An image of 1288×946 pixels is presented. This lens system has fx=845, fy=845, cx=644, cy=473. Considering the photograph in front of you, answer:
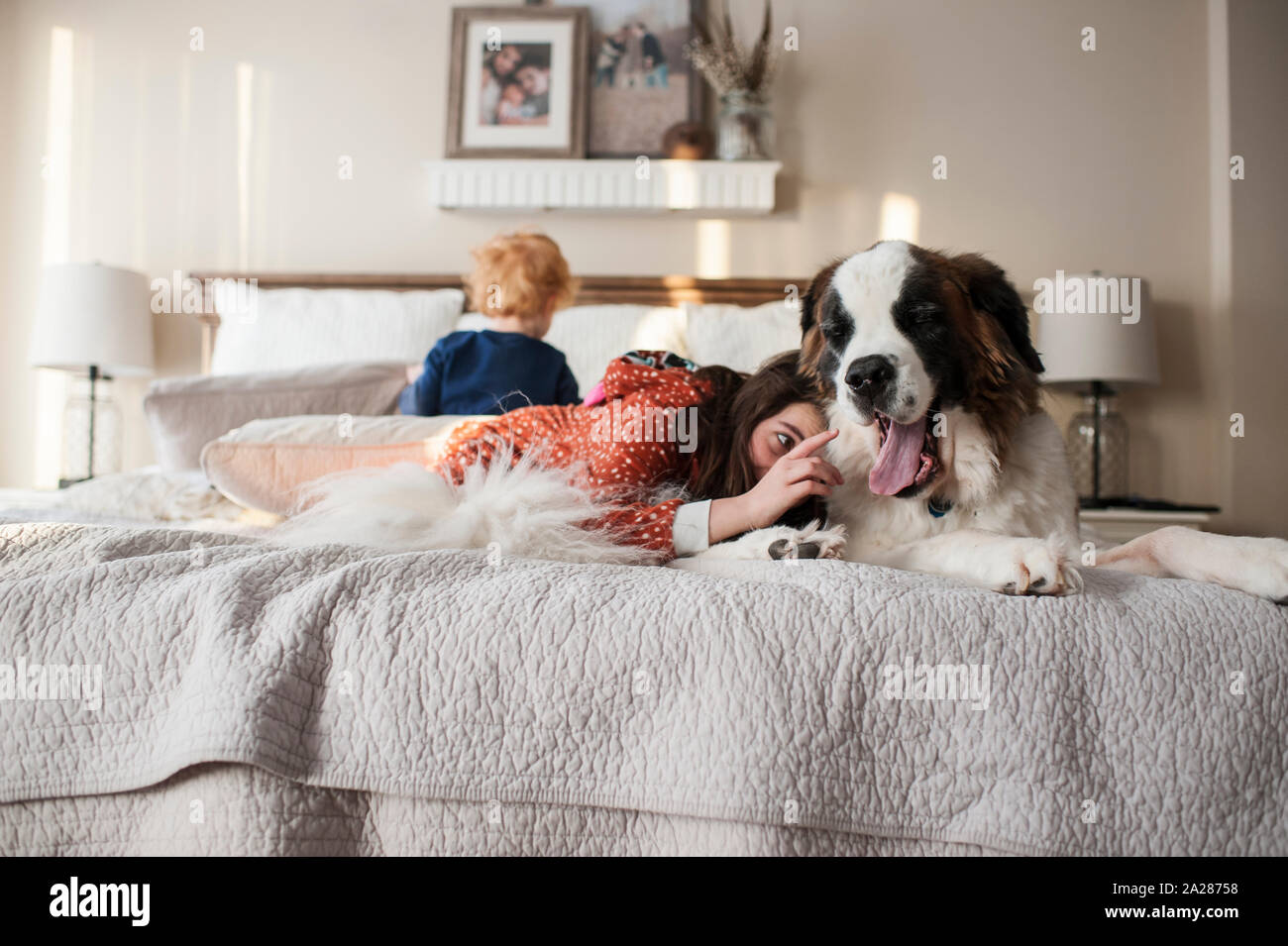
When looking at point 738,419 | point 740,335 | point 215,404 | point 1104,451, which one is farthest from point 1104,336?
point 215,404

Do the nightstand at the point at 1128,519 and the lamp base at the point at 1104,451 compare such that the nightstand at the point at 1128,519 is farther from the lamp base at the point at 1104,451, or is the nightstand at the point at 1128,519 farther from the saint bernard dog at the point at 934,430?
the saint bernard dog at the point at 934,430

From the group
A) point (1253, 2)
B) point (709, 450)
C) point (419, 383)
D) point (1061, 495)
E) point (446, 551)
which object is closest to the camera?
point (446, 551)

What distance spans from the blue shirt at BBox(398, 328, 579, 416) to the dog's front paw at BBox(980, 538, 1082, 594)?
1.20 meters

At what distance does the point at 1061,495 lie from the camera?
40.8 inches

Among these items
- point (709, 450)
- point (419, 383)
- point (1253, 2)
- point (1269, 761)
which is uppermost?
point (1253, 2)

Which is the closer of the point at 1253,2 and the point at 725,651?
the point at 725,651

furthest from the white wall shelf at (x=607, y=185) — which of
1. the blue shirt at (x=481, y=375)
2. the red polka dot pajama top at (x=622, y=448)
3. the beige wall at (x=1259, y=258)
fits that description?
the red polka dot pajama top at (x=622, y=448)

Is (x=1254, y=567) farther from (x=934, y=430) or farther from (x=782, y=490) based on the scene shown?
(x=782, y=490)

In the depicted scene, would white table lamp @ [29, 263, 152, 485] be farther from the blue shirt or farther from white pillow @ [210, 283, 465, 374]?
the blue shirt

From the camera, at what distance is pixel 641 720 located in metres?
0.70
